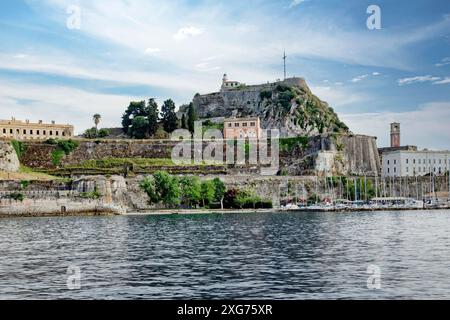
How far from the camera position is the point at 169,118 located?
92.0 m

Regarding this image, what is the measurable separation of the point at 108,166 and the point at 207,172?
12877mm

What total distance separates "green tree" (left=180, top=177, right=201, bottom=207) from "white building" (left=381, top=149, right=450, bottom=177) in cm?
3762

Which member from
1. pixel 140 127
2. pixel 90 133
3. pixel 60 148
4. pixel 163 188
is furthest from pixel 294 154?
pixel 60 148

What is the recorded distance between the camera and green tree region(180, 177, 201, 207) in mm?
67312

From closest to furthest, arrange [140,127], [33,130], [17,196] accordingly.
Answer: [17,196]
[33,130]
[140,127]

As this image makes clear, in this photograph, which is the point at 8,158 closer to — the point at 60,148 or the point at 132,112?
the point at 60,148

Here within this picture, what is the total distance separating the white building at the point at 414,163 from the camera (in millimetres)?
93125

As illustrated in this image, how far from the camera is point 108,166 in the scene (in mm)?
78250

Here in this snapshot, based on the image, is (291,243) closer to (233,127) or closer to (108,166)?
(108,166)

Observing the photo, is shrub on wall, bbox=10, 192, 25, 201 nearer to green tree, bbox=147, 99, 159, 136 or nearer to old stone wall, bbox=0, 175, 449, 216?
old stone wall, bbox=0, 175, 449, 216

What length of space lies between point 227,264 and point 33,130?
2812 inches

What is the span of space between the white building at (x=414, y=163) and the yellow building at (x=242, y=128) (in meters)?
21.1

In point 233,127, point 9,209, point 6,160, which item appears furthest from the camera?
point 233,127
